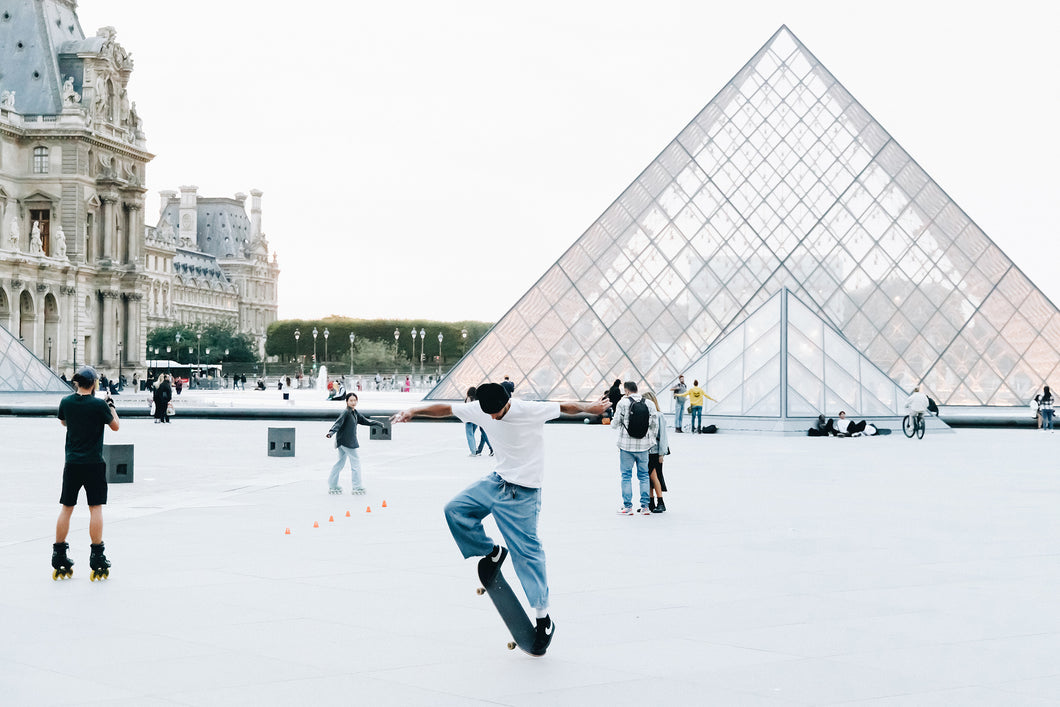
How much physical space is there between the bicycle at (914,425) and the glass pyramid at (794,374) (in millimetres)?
1382

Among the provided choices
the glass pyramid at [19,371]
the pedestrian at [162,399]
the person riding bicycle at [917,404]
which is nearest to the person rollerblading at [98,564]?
the person riding bicycle at [917,404]

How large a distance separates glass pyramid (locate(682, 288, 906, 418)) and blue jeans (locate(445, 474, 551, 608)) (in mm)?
19727

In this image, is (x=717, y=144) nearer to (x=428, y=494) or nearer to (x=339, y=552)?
(x=428, y=494)

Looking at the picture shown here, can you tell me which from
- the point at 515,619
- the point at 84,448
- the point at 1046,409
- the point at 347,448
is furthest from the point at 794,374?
the point at 515,619

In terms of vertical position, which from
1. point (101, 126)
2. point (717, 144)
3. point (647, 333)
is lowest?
point (647, 333)

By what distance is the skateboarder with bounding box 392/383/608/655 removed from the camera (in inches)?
230

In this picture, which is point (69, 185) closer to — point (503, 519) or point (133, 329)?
point (133, 329)

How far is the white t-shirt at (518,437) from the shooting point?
233 inches

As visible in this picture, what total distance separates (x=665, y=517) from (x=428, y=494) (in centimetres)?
299

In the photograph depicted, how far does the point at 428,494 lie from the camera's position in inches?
503

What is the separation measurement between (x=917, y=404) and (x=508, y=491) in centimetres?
1892

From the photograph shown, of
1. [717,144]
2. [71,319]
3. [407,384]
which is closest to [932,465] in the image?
[717,144]

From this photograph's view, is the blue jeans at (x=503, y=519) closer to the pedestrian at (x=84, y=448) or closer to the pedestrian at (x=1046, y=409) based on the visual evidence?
the pedestrian at (x=84, y=448)

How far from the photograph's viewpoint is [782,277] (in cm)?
3105
